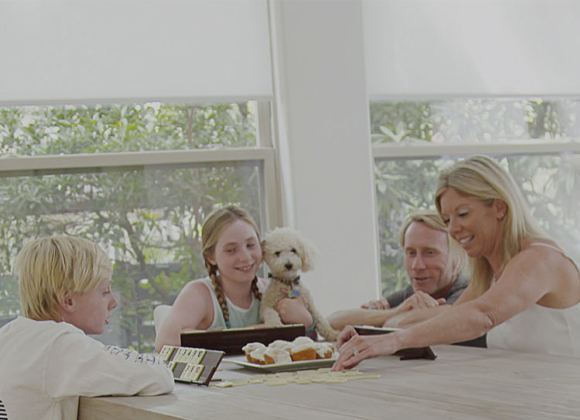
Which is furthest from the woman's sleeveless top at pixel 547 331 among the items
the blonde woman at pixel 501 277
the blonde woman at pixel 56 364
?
the blonde woman at pixel 56 364

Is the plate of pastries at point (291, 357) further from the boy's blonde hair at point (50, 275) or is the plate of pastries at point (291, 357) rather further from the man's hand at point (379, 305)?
the man's hand at point (379, 305)

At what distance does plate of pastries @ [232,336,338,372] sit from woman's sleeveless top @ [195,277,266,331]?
0.70 metres

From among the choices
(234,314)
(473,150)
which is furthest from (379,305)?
(473,150)

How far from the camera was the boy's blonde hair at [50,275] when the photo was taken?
2.07 metres

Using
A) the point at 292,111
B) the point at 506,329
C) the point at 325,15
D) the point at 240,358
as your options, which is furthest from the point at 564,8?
the point at 240,358

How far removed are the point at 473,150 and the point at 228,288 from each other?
1.72 metres

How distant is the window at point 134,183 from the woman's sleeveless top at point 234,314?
813 millimetres

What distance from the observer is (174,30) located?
3.78 m

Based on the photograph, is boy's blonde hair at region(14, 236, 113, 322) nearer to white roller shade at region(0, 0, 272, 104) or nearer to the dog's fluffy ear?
the dog's fluffy ear

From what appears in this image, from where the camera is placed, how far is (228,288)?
3076 millimetres

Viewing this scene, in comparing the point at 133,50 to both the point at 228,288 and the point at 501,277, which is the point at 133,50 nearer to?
the point at 228,288

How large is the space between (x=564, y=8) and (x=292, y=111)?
1.65 metres

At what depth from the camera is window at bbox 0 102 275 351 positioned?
3.64m

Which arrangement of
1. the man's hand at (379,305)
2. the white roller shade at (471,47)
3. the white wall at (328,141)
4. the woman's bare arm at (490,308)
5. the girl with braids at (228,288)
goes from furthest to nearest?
1. the white roller shade at (471,47)
2. the white wall at (328,141)
3. the man's hand at (379,305)
4. the girl with braids at (228,288)
5. the woman's bare arm at (490,308)
